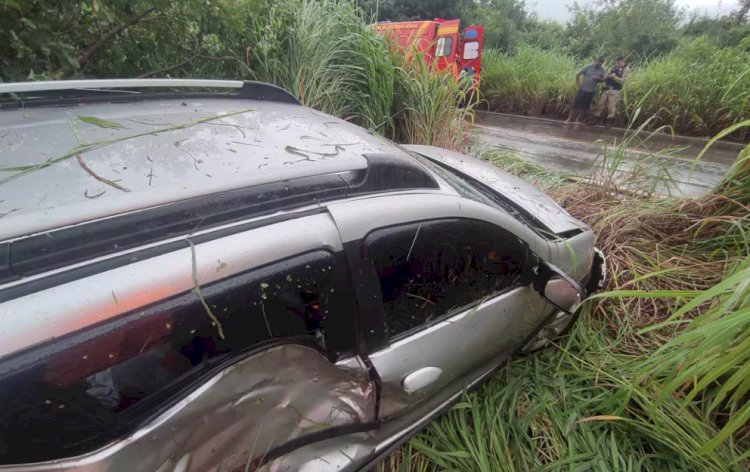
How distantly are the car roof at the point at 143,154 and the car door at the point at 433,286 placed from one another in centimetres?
25

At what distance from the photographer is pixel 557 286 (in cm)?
186

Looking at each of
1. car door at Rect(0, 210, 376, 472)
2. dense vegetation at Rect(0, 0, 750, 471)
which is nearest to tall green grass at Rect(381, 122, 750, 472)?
dense vegetation at Rect(0, 0, 750, 471)

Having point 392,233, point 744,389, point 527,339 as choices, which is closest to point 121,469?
point 392,233

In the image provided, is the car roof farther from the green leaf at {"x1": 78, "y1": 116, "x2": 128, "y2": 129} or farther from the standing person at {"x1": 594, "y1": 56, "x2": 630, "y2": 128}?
the standing person at {"x1": 594, "y1": 56, "x2": 630, "y2": 128}

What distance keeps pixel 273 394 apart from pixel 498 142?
8.26 metres

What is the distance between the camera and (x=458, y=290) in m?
1.74

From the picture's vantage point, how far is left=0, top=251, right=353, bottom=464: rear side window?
802 millimetres

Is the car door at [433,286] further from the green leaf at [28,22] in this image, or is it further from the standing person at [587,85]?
the standing person at [587,85]

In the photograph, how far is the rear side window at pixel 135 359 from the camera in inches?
31.6

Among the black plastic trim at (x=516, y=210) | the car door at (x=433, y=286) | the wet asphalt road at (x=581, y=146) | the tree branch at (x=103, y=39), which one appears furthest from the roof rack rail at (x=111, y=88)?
the wet asphalt road at (x=581, y=146)

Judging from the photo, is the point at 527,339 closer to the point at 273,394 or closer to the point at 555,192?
the point at 273,394

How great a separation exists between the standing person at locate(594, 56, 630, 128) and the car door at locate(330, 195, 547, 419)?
34.3 ft

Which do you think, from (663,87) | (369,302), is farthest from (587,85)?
(369,302)

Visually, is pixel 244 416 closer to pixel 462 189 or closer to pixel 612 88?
pixel 462 189
